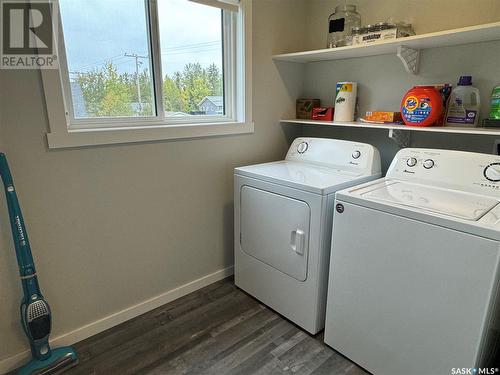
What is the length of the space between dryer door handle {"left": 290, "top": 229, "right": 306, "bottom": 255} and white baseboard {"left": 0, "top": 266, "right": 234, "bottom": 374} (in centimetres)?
82

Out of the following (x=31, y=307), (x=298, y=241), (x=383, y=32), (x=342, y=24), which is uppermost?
(x=342, y=24)

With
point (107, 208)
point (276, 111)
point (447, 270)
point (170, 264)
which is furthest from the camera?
point (276, 111)

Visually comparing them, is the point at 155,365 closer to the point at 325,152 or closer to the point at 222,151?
the point at 222,151

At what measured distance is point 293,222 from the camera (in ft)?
5.45

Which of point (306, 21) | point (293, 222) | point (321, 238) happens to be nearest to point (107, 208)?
point (293, 222)

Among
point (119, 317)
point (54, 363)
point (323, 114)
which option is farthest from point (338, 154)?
point (54, 363)

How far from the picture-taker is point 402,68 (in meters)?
1.88

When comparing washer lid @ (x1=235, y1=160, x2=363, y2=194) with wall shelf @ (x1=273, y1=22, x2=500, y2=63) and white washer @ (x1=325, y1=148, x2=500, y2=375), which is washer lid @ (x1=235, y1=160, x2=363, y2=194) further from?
wall shelf @ (x1=273, y1=22, x2=500, y2=63)

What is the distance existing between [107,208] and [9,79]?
726mm

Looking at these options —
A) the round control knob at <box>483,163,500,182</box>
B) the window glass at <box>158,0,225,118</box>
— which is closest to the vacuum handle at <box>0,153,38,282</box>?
the window glass at <box>158,0,225,118</box>

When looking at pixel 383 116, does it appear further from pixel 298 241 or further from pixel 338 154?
pixel 298 241

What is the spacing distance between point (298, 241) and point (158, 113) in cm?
111

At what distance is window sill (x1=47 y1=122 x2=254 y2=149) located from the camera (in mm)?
1447

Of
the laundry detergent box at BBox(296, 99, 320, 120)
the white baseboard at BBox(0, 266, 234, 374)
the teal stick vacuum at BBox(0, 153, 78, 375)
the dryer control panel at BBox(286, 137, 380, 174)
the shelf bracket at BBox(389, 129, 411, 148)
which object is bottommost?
the white baseboard at BBox(0, 266, 234, 374)
